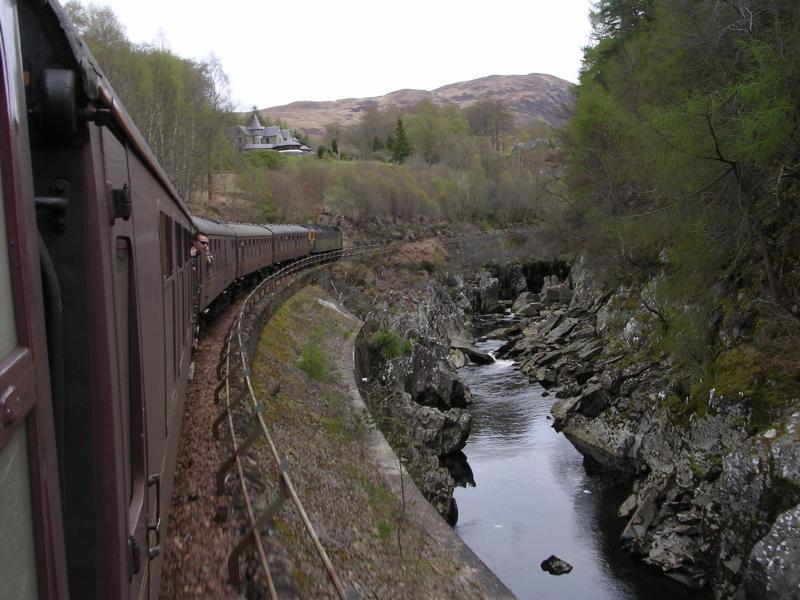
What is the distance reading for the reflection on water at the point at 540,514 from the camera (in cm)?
1232

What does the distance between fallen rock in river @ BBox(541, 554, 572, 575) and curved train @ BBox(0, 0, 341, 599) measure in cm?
1083

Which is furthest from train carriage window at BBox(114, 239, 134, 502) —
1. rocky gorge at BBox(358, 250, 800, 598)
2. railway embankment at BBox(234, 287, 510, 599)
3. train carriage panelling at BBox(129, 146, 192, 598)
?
rocky gorge at BBox(358, 250, 800, 598)

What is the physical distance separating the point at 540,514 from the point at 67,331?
14.7 metres

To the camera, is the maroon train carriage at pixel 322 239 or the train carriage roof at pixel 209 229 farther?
the maroon train carriage at pixel 322 239

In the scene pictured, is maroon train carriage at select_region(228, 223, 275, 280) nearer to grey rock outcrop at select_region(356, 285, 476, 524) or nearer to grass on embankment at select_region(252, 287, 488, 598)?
grey rock outcrop at select_region(356, 285, 476, 524)

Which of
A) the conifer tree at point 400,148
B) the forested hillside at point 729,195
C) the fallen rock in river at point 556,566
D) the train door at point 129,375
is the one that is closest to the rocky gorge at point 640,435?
the forested hillside at point 729,195

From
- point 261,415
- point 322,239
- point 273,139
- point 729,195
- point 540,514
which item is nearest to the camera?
point 261,415

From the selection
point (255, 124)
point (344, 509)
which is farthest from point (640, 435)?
point (255, 124)

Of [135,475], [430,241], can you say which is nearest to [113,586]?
[135,475]

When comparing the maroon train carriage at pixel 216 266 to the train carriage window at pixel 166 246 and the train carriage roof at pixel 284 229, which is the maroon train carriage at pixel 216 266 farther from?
the train carriage roof at pixel 284 229

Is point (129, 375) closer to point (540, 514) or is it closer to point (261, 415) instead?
point (261, 415)

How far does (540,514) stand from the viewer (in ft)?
50.1

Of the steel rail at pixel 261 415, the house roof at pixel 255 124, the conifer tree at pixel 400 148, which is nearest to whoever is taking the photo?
the steel rail at pixel 261 415

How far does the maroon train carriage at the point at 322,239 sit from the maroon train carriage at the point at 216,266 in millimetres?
19332
